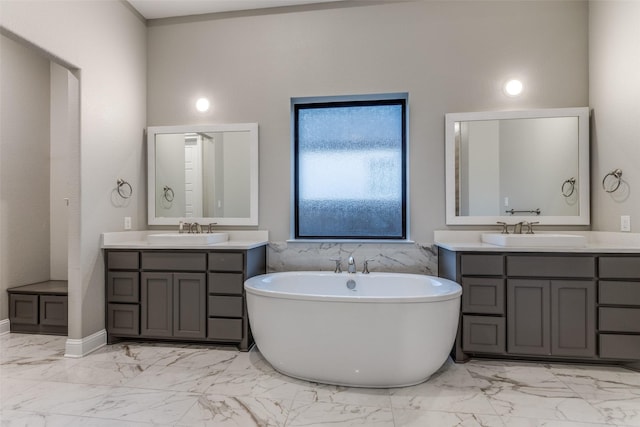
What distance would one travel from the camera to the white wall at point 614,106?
231cm

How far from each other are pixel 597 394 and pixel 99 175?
147 inches

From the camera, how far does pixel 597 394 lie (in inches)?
75.5

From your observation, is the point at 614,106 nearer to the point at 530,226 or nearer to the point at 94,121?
the point at 530,226

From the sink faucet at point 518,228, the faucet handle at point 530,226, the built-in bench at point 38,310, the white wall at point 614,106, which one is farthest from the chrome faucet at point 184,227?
the white wall at point 614,106

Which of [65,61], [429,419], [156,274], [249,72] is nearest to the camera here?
[429,419]

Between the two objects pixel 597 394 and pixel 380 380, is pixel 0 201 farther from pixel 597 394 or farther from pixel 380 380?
pixel 597 394

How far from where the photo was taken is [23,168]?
10.4 feet

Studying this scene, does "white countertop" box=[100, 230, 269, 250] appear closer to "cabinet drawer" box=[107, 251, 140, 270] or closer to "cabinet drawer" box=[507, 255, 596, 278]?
"cabinet drawer" box=[107, 251, 140, 270]

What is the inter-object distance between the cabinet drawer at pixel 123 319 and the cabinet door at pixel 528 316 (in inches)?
111

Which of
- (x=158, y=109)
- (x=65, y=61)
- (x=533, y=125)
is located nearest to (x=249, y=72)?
(x=158, y=109)

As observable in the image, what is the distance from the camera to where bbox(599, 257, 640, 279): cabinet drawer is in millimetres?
2158

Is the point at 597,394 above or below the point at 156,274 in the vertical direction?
below

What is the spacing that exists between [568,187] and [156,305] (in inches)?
138

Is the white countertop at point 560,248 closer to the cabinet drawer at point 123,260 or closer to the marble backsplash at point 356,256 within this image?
the marble backsplash at point 356,256
